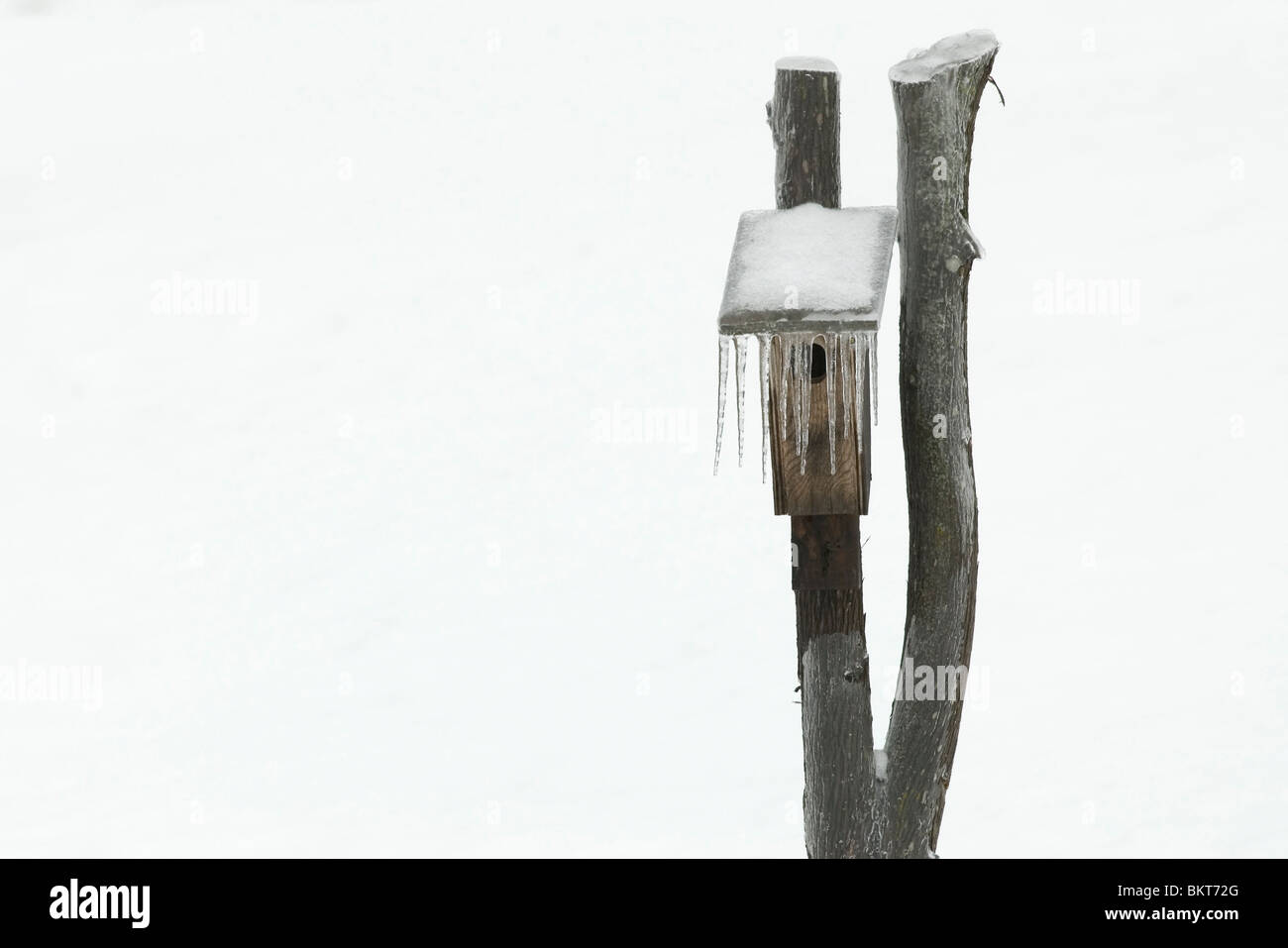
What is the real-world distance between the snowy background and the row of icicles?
159 mm

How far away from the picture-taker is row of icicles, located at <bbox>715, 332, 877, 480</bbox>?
175 inches

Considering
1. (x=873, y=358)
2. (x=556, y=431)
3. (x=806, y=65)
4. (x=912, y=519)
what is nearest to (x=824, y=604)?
(x=912, y=519)

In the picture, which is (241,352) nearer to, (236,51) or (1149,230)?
(236,51)

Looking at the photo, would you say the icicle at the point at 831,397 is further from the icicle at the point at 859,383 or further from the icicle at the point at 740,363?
the icicle at the point at 740,363

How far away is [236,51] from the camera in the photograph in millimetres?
15148

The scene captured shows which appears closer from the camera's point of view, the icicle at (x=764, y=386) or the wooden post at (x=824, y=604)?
the icicle at (x=764, y=386)

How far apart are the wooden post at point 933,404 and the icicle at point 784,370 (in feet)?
1.47

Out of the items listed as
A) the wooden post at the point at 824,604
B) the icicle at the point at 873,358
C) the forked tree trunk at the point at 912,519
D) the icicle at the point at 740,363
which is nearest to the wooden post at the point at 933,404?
the forked tree trunk at the point at 912,519

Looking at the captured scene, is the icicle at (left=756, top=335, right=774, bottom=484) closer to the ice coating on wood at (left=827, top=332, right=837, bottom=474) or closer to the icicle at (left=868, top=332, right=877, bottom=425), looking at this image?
the ice coating on wood at (left=827, top=332, right=837, bottom=474)

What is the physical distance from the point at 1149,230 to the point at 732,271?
8.24m

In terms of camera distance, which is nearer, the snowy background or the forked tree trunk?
the forked tree trunk

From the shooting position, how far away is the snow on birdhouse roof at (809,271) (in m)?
4.34

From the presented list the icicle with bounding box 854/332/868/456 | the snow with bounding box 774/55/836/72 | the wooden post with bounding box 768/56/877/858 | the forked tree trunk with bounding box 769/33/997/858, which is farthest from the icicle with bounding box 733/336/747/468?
the snow with bounding box 774/55/836/72

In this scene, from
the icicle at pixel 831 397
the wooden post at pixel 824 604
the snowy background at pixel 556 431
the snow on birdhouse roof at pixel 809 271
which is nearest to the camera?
the snow on birdhouse roof at pixel 809 271
